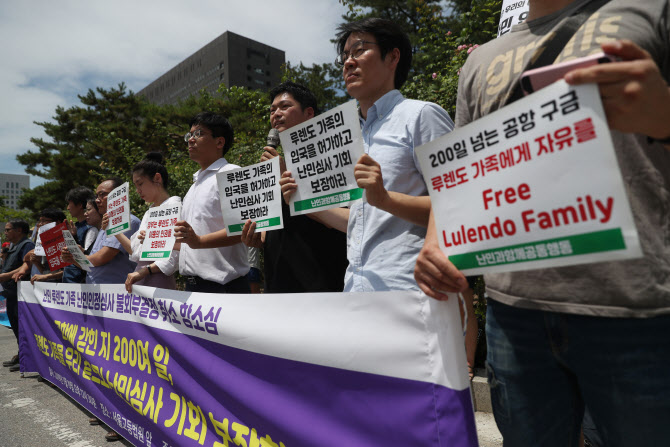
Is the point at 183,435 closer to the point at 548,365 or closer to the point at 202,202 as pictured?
the point at 202,202

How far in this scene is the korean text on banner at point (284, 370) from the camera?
120 centimetres

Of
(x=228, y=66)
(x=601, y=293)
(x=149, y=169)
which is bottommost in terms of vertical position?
(x=601, y=293)

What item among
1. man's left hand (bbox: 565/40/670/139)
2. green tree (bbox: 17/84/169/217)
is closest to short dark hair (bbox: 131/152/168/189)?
man's left hand (bbox: 565/40/670/139)

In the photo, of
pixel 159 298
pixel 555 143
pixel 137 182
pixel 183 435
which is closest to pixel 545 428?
pixel 555 143

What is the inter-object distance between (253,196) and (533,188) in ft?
5.01

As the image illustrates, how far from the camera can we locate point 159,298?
2363 mm

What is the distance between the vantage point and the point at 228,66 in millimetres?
61156

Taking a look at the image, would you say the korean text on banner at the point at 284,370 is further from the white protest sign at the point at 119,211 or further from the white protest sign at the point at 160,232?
the white protest sign at the point at 119,211

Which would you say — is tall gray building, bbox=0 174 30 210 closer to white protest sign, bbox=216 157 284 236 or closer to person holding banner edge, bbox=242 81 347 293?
white protest sign, bbox=216 157 284 236

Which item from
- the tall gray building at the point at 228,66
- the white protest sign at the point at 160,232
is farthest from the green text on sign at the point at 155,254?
the tall gray building at the point at 228,66

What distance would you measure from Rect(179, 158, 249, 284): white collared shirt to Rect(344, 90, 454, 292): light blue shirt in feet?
3.93

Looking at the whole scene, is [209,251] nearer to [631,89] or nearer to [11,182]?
[631,89]

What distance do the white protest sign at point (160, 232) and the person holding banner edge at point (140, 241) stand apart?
0.10m

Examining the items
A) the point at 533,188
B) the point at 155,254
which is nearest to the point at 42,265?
the point at 155,254
